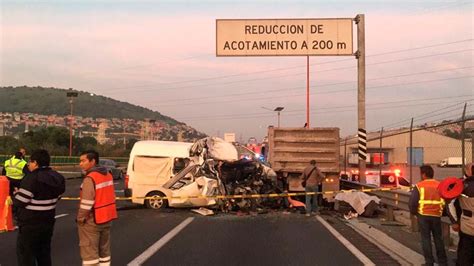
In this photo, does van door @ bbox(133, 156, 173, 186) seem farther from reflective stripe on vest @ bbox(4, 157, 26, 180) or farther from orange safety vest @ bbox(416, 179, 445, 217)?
orange safety vest @ bbox(416, 179, 445, 217)

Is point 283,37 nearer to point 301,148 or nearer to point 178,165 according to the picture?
point 301,148

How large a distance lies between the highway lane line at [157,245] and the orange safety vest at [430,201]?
4.39 metres

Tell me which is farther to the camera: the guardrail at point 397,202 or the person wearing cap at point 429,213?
the guardrail at point 397,202

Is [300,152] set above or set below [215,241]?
above

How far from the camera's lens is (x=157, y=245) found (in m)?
10.5

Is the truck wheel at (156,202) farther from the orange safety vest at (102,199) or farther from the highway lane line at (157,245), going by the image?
the orange safety vest at (102,199)

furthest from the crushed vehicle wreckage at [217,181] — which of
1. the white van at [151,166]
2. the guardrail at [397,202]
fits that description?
the guardrail at [397,202]

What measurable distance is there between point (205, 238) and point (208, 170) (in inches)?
224

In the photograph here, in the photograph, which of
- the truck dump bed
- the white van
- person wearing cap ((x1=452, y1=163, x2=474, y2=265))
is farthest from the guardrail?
the white van

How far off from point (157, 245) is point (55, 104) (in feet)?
532

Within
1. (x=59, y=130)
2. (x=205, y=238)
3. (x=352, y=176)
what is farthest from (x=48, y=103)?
(x=205, y=238)

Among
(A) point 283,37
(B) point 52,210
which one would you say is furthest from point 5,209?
(A) point 283,37

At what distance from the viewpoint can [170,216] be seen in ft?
51.9

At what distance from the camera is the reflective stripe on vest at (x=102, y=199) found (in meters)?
6.31
